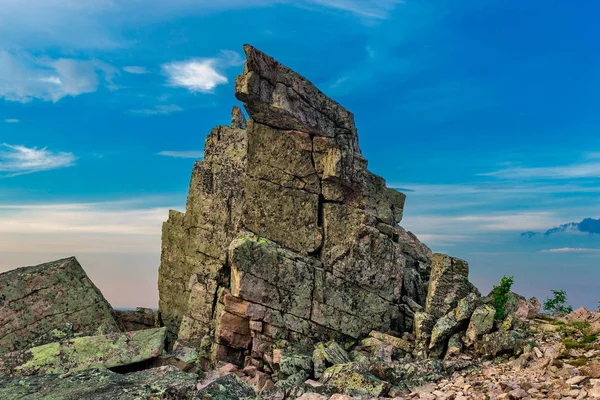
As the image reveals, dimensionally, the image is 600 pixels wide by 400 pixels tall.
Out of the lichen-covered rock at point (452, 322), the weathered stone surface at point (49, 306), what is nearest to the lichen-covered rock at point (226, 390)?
the lichen-covered rock at point (452, 322)

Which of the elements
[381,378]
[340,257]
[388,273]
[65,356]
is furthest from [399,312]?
[65,356]

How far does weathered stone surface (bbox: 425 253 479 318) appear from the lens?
3112cm

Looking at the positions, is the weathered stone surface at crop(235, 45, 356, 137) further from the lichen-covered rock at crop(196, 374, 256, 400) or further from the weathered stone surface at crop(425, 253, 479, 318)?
the lichen-covered rock at crop(196, 374, 256, 400)

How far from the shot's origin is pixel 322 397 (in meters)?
20.3

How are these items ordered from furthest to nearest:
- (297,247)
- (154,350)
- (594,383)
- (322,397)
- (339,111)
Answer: (339,111)
(297,247)
(154,350)
(322,397)
(594,383)

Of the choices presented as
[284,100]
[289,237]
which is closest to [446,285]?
[289,237]

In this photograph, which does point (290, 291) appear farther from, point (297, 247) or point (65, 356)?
point (65, 356)

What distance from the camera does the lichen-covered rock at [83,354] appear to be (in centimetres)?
2423

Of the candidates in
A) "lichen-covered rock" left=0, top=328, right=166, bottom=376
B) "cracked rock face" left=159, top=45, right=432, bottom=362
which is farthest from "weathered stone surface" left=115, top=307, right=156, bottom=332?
"lichen-covered rock" left=0, top=328, right=166, bottom=376

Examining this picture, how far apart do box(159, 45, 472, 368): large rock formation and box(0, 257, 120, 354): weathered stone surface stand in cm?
574

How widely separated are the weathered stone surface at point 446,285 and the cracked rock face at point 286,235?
2.46 metres

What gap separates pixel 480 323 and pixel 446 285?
4.60 m

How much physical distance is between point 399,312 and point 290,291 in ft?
25.7

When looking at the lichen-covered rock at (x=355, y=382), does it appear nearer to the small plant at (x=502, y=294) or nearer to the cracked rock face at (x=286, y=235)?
the cracked rock face at (x=286, y=235)
